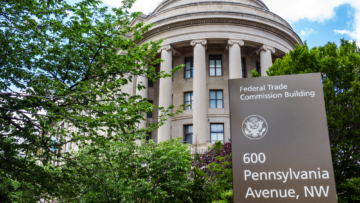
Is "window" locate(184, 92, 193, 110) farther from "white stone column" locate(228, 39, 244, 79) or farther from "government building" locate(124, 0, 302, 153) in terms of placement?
Result: "white stone column" locate(228, 39, 244, 79)

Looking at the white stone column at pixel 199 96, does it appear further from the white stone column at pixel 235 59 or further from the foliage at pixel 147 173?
the foliage at pixel 147 173

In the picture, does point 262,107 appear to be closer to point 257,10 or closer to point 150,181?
point 150,181

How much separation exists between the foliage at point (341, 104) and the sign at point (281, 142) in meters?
7.22

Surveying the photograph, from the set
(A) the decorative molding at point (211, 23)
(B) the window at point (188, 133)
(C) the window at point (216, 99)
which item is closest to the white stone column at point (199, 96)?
(A) the decorative molding at point (211, 23)

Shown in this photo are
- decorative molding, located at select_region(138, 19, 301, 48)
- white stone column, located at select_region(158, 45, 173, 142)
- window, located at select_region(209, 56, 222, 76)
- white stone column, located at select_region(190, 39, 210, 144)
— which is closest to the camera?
white stone column, located at select_region(190, 39, 210, 144)

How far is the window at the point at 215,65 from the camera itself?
37031 millimetres

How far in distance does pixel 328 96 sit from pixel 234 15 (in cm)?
2307

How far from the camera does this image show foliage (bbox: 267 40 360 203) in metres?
12.8

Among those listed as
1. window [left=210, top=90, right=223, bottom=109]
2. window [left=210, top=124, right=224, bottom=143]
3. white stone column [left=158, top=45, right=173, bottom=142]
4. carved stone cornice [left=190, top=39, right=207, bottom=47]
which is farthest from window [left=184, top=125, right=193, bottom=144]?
carved stone cornice [left=190, top=39, right=207, bottom=47]

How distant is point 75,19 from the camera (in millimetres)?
11188

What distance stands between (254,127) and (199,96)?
84.8 feet

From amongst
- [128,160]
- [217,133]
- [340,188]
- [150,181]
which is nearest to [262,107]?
[340,188]

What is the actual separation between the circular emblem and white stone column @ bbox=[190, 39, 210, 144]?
77.9 ft

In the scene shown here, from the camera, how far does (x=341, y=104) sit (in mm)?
13242
